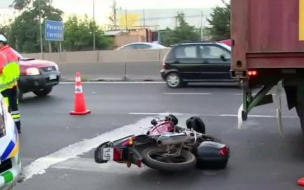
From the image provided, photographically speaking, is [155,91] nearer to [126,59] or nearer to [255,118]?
[255,118]

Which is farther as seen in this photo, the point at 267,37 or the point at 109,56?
the point at 109,56

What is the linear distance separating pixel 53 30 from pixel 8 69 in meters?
16.7

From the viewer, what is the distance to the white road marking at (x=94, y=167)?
20.8 feet

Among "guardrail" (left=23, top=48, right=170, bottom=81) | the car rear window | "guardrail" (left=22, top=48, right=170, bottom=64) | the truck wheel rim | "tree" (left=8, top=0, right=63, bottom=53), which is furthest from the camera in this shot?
"tree" (left=8, top=0, right=63, bottom=53)

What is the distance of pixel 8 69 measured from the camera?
8.46 m

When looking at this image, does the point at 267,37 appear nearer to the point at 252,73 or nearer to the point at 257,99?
the point at 252,73

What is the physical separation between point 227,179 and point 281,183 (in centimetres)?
62

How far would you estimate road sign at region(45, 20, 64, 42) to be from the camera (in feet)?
79.4

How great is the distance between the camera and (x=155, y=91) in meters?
15.6

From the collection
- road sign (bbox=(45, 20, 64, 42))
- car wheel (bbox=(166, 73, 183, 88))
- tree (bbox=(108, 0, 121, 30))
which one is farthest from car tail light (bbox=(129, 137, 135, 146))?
tree (bbox=(108, 0, 121, 30))

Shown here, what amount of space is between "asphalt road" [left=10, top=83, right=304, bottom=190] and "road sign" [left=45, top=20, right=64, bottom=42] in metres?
9.98

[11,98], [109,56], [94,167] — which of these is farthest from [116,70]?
[94,167]

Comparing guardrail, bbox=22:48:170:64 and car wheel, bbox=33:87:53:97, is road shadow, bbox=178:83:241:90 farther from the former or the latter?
guardrail, bbox=22:48:170:64

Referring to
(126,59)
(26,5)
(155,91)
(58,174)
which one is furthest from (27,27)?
(58,174)
